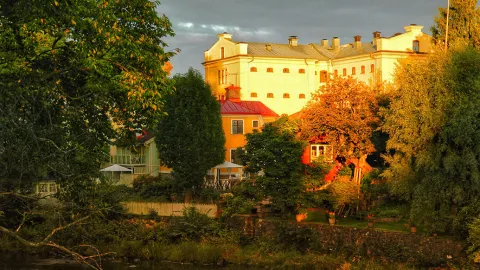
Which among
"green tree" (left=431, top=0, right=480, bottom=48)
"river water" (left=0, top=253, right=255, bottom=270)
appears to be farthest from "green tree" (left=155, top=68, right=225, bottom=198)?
"green tree" (left=431, top=0, right=480, bottom=48)

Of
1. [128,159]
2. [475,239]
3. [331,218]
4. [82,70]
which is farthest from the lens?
[128,159]

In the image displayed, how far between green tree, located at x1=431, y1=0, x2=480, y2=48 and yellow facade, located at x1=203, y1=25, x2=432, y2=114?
24.0 metres

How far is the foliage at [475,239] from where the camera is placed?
25953 millimetres

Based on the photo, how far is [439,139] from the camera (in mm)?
29312

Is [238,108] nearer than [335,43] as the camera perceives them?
Yes

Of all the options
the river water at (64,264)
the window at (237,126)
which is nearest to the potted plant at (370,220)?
the river water at (64,264)

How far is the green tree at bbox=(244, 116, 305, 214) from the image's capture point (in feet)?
109

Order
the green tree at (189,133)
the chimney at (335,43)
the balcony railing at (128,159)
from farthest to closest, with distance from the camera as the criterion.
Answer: the chimney at (335,43), the balcony railing at (128,159), the green tree at (189,133)

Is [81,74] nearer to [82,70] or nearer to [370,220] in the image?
[82,70]

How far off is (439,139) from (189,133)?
58.2ft

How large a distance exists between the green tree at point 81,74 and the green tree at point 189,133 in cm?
2293

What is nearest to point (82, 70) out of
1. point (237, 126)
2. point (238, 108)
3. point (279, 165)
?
point (279, 165)

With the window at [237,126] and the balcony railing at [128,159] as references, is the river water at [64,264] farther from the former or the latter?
the window at [237,126]

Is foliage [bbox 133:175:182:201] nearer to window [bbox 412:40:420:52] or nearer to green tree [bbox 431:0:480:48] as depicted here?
green tree [bbox 431:0:480:48]
